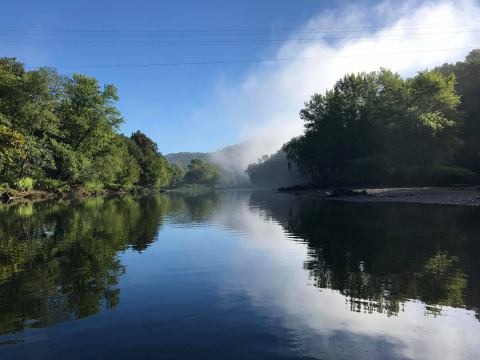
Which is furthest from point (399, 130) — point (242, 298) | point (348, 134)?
point (242, 298)

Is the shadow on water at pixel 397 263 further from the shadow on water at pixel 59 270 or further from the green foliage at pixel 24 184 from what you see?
the green foliage at pixel 24 184

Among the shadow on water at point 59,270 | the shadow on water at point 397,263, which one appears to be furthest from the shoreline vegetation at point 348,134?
the shadow on water at point 59,270

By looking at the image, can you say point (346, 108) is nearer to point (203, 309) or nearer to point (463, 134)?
point (463, 134)

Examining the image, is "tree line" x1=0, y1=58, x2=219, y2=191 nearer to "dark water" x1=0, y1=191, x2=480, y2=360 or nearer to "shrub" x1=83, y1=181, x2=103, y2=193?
"shrub" x1=83, y1=181, x2=103, y2=193

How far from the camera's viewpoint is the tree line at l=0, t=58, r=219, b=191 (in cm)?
6631

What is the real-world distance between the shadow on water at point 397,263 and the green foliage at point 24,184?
186ft

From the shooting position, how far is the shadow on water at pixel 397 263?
10.8 metres

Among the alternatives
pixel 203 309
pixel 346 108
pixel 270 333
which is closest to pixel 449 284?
pixel 270 333

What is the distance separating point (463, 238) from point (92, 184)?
7915cm

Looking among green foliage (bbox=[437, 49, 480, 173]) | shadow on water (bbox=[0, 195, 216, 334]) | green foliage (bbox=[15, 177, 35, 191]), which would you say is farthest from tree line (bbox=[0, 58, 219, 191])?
green foliage (bbox=[437, 49, 480, 173])

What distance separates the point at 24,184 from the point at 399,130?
2928 inches

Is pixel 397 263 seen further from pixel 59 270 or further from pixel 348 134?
pixel 348 134

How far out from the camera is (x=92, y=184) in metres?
85.4

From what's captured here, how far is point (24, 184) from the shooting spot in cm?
6688
